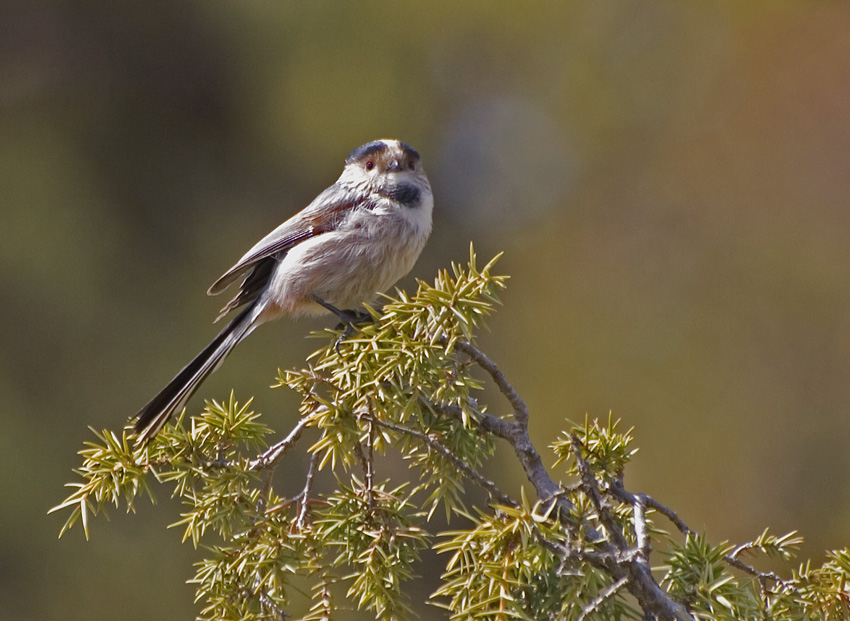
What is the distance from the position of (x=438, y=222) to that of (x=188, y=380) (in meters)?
4.37

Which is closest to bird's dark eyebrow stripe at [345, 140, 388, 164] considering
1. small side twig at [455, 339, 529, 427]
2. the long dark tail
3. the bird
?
the bird

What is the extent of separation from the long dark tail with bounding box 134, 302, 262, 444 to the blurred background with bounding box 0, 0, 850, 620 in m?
2.11

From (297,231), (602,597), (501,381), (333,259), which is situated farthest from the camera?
(297,231)

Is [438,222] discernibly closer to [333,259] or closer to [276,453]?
[333,259]

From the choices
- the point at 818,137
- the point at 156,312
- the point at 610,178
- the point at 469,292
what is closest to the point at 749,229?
the point at 818,137

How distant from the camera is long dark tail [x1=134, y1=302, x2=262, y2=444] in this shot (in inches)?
74.7

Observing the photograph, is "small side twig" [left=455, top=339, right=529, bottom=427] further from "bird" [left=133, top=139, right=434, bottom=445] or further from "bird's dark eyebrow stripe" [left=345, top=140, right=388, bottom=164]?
"bird's dark eyebrow stripe" [left=345, top=140, right=388, bottom=164]

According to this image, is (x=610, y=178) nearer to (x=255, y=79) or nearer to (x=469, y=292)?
(x=255, y=79)

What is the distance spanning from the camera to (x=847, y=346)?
5.55 meters

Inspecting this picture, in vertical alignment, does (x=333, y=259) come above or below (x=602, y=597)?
above

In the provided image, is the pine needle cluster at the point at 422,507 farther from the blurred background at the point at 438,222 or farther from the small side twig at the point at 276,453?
the blurred background at the point at 438,222

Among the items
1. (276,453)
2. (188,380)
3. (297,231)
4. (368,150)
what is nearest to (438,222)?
(368,150)

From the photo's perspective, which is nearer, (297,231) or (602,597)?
(602,597)

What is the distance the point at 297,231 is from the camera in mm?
2953
